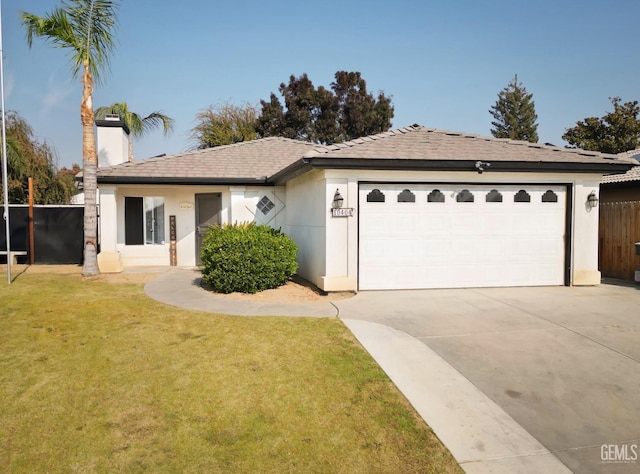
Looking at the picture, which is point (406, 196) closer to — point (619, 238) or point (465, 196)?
point (465, 196)

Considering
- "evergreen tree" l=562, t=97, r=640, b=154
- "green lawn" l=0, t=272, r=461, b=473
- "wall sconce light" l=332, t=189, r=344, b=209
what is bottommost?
"green lawn" l=0, t=272, r=461, b=473

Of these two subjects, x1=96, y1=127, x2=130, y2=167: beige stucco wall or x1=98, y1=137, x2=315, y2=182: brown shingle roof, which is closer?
x1=98, y1=137, x2=315, y2=182: brown shingle roof

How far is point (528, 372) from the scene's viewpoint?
15.2 ft

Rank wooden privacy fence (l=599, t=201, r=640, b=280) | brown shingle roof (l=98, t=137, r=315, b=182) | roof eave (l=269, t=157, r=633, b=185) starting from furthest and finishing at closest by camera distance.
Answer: brown shingle roof (l=98, t=137, r=315, b=182), wooden privacy fence (l=599, t=201, r=640, b=280), roof eave (l=269, t=157, r=633, b=185)

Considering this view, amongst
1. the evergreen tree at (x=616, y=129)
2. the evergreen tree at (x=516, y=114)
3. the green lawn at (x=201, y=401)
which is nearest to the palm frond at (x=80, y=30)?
the green lawn at (x=201, y=401)

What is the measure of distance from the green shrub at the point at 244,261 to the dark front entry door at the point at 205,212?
4.65 m

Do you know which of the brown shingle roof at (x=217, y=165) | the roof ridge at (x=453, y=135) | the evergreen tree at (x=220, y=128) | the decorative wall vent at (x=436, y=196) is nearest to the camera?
the decorative wall vent at (x=436, y=196)

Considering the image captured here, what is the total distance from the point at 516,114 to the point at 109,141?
4592cm

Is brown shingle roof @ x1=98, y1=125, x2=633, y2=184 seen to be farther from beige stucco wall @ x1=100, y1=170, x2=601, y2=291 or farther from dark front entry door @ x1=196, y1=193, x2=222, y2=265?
dark front entry door @ x1=196, y1=193, x2=222, y2=265

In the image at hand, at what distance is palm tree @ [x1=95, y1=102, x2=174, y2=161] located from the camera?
54.5 feet

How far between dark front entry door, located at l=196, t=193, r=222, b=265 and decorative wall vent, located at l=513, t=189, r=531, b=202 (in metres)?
8.92

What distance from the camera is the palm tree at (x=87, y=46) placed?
10570mm

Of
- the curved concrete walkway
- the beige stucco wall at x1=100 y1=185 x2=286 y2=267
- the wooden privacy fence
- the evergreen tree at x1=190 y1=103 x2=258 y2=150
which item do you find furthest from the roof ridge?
the evergreen tree at x1=190 y1=103 x2=258 y2=150

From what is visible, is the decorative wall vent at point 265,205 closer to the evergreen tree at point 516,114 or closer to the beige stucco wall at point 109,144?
the beige stucco wall at point 109,144
